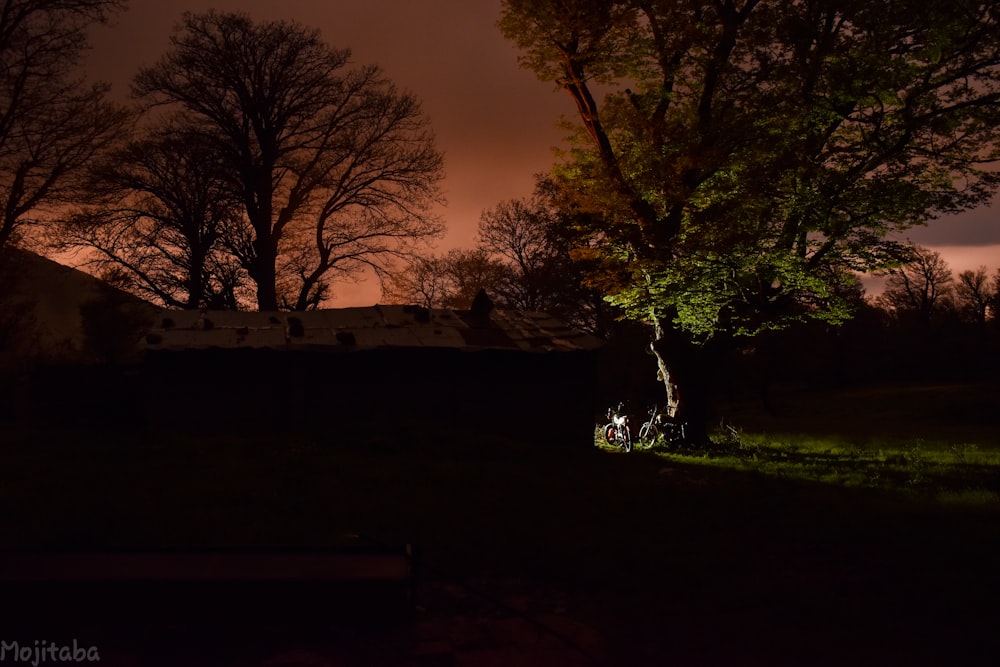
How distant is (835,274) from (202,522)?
17.0m

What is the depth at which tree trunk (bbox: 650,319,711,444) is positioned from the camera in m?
21.0

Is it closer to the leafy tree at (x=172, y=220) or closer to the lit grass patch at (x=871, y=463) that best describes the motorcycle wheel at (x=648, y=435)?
the lit grass patch at (x=871, y=463)

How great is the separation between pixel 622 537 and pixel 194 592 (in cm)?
505

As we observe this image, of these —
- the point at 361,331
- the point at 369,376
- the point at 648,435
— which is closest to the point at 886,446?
the point at 648,435

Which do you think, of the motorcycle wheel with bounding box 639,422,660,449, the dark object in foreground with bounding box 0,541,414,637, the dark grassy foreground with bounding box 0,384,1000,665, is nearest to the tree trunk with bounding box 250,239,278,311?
the dark grassy foreground with bounding box 0,384,1000,665

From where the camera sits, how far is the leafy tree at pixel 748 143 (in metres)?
15.9

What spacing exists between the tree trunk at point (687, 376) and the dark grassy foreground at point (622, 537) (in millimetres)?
6503

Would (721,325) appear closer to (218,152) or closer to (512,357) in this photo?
(512,357)

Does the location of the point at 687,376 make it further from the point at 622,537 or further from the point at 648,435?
the point at 622,537

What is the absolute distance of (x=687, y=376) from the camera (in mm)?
21125

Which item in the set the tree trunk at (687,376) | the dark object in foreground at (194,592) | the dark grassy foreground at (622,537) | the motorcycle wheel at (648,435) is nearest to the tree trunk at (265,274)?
the dark grassy foreground at (622,537)

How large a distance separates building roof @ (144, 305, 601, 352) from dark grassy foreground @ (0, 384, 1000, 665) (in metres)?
4.94

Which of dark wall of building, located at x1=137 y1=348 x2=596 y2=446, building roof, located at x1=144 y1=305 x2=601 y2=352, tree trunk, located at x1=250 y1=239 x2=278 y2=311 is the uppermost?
tree trunk, located at x1=250 y1=239 x2=278 y2=311

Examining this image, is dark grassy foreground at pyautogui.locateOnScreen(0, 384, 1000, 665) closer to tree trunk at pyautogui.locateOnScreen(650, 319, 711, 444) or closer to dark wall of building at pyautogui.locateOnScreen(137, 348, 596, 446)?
dark wall of building at pyautogui.locateOnScreen(137, 348, 596, 446)
